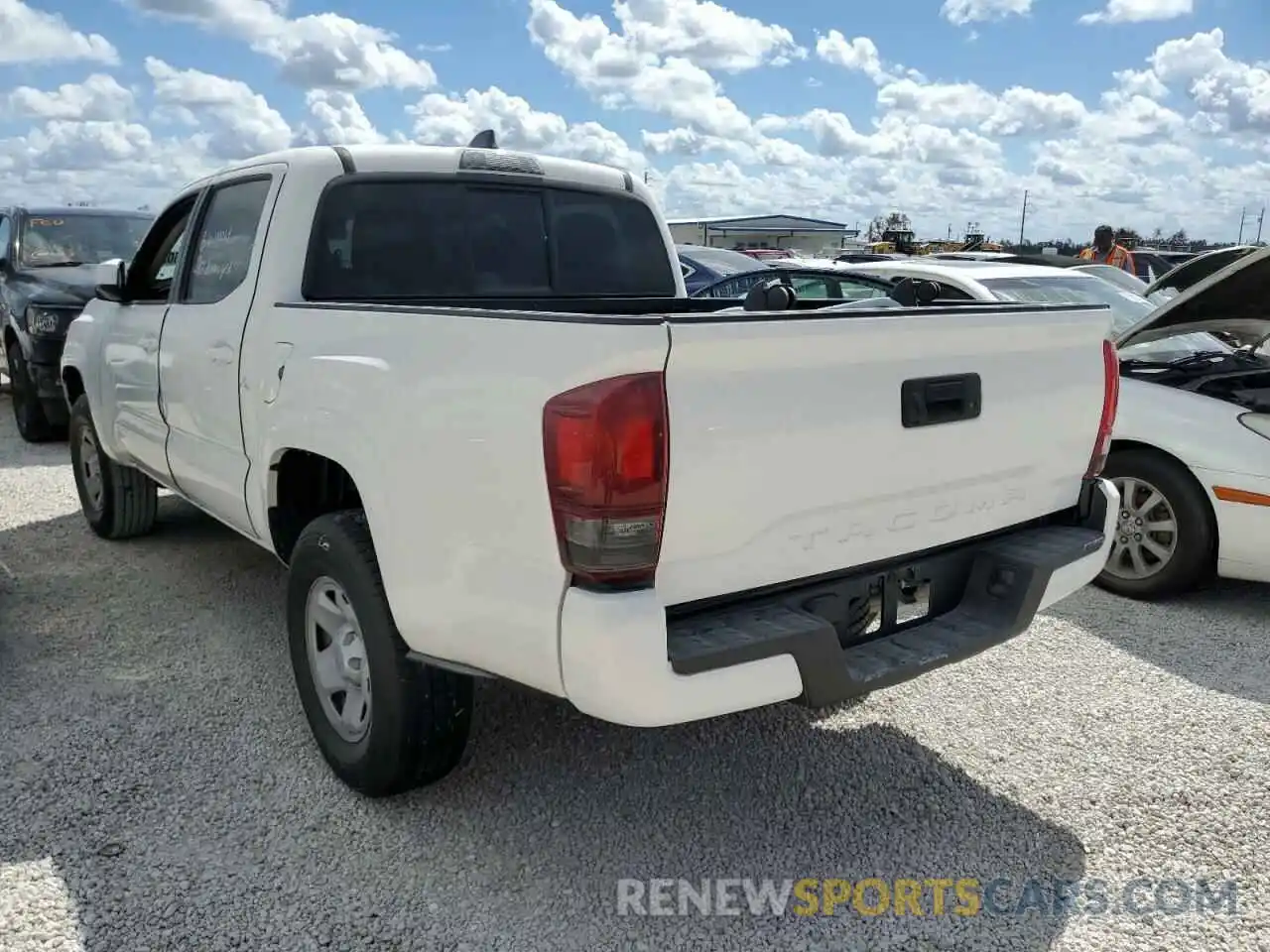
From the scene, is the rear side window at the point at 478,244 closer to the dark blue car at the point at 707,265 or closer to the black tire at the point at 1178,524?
the black tire at the point at 1178,524

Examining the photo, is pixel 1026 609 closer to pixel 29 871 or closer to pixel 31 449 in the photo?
pixel 29 871

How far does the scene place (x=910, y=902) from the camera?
8.95ft

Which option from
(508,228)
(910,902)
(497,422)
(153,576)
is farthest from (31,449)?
(910,902)

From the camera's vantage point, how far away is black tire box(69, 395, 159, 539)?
5.69m

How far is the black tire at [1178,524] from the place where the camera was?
4.82 meters

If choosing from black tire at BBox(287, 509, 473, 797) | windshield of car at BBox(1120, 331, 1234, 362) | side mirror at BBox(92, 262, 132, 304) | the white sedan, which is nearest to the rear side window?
black tire at BBox(287, 509, 473, 797)

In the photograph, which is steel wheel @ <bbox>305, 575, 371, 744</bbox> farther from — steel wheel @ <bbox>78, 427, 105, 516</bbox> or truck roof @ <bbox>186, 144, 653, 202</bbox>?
steel wheel @ <bbox>78, 427, 105, 516</bbox>

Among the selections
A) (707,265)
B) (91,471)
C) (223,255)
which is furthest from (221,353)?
(707,265)

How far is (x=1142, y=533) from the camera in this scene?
16.6 ft

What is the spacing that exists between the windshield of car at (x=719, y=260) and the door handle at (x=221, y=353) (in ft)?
30.3

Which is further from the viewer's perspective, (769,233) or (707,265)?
(769,233)

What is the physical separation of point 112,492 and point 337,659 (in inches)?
125

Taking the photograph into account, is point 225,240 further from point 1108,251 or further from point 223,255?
point 1108,251

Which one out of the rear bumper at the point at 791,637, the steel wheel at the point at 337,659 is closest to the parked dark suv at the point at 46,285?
the steel wheel at the point at 337,659
